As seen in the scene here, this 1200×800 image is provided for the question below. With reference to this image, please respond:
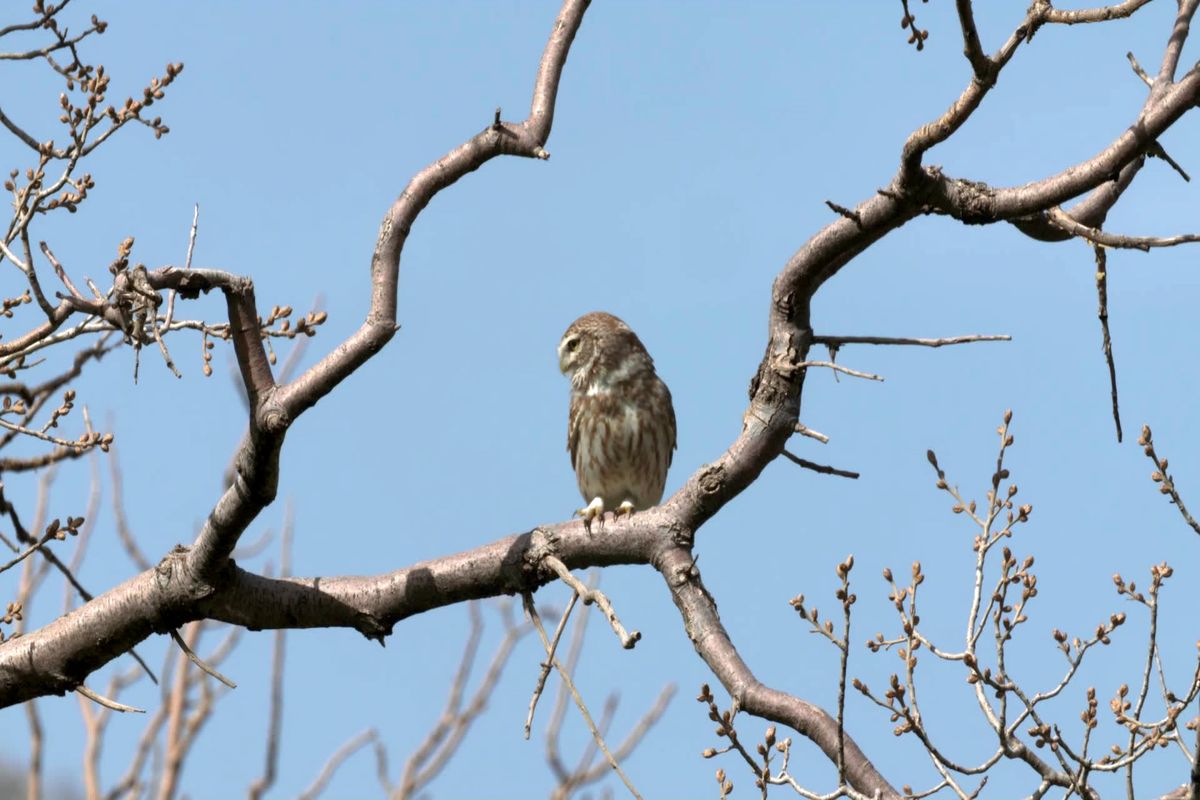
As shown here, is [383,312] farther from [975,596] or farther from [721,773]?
[975,596]

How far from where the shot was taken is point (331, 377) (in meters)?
4.40

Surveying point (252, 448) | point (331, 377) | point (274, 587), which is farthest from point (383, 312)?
point (274, 587)

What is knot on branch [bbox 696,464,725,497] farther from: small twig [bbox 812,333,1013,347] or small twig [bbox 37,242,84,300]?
small twig [bbox 37,242,84,300]

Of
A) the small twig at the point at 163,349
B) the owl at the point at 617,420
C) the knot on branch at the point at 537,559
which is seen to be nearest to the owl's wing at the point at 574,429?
the owl at the point at 617,420

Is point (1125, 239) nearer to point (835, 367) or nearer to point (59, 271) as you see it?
point (835, 367)

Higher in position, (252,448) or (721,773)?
(252,448)

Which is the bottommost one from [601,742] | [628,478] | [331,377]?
[601,742]

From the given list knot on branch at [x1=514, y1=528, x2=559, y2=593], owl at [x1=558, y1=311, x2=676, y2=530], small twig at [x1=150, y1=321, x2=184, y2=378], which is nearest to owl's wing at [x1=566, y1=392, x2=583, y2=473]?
owl at [x1=558, y1=311, x2=676, y2=530]

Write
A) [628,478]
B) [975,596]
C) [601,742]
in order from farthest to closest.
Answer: [628,478] → [975,596] → [601,742]

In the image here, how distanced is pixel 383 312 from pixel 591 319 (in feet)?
12.3

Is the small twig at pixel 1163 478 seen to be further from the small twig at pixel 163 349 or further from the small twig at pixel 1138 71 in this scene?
the small twig at pixel 163 349

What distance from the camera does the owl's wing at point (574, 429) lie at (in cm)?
786

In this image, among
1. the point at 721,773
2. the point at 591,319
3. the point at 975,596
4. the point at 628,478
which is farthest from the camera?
the point at 591,319

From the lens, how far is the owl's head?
7.94m
